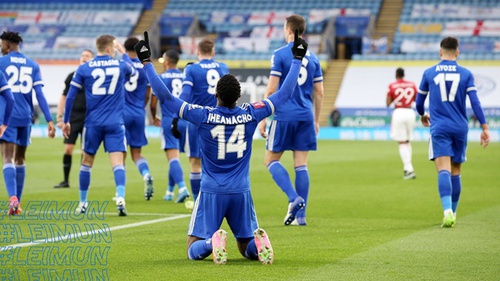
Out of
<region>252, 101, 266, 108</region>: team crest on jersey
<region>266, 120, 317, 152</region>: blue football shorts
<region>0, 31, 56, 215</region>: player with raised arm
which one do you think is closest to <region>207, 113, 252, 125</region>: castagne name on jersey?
<region>252, 101, 266, 108</region>: team crest on jersey

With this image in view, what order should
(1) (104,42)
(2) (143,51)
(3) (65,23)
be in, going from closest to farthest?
(2) (143,51), (1) (104,42), (3) (65,23)

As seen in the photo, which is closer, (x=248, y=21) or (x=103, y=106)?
(x=103, y=106)

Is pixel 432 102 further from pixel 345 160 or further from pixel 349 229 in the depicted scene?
pixel 345 160

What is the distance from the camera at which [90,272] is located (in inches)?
270


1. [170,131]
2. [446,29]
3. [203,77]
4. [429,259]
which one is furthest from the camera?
[446,29]

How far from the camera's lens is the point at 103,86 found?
1105cm

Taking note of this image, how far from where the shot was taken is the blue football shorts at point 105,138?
11141 mm

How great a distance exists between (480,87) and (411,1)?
8282 mm

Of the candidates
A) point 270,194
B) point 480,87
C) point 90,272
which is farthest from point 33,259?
point 480,87

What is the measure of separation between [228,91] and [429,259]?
2256 millimetres

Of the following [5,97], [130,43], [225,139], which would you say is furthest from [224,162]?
[130,43]

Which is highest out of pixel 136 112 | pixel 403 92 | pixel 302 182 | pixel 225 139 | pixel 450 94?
pixel 450 94

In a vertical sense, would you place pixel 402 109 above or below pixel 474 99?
below

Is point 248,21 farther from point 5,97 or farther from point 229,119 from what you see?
point 229,119
